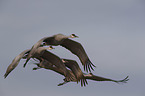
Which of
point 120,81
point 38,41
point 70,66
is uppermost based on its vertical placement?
point 38,41

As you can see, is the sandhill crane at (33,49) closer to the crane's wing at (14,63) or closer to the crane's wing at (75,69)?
the crane's wing at (14,63)

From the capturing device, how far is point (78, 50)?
17953mm

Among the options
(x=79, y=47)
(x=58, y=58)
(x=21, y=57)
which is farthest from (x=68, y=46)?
(x=21, y=57)

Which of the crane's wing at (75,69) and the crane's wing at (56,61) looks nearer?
the crane's wing at (56,61)

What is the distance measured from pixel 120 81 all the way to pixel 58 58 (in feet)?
15.0

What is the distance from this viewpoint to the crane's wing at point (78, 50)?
17731 mm

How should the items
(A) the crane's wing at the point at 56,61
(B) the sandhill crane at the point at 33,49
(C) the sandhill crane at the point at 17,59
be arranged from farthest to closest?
(A) the crane's wing at the point at 56,61 → (C) the sandhill crane at the point at 17,59 → (B) the sandhill crane at the point at 33,49

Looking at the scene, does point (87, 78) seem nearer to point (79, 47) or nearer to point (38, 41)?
point (79, 47)

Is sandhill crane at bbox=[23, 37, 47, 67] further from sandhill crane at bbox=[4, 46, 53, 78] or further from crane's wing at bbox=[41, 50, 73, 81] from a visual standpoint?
crane's wing at bbox=[41, 50, 73, 81]

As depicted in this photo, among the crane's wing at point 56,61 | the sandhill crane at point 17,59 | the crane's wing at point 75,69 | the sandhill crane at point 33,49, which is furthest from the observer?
the crane's wing at point 75,69

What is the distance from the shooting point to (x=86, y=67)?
18.2 metres

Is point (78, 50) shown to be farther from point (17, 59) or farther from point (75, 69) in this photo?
point (17, 59)

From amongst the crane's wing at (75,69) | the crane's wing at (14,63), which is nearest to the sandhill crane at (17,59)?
the crane's wing at (14,63)

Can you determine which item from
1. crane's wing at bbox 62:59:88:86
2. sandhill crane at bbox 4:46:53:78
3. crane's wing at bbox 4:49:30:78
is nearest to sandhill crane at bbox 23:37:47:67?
sandhill crane at bbox 4:46:53:78
